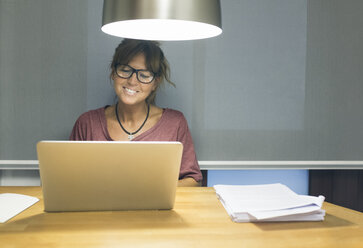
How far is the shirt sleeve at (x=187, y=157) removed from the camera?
204 centimetres

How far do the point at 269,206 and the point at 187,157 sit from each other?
1.05m

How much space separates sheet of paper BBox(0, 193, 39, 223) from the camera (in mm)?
1022

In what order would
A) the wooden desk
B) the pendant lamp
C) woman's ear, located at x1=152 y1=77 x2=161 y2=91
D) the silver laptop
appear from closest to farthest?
the wooden desk, the silver laptop, the pendant lamp, woman's ear, located at x1=152 y1=77 x2=161 y2=91

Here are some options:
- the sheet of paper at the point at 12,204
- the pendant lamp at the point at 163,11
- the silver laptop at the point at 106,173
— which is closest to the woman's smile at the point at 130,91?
the pendant lamp at the point at 163,11

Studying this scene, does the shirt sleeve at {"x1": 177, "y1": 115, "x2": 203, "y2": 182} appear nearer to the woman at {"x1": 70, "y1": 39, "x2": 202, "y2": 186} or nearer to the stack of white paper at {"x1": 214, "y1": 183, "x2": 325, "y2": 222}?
the woman at {"x1": 70, "y1": 39, "x2": 202, "y2": 186}

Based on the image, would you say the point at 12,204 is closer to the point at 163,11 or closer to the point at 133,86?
the point at 163,11

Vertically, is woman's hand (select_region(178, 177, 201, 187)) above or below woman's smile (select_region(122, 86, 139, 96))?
below

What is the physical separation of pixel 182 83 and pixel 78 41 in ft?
2.31

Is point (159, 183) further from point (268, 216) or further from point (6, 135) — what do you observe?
point (6, 135)

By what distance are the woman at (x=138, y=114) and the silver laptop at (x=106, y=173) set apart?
2.81ft

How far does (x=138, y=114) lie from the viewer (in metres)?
2.15

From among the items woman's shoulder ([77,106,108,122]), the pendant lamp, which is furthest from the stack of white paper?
woman's shoulder ([77,106,108,122])

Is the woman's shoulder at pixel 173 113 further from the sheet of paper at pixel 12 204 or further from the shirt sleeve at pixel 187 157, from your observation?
the sheet of paper at pixel 12 204

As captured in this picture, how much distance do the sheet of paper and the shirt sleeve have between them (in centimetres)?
97
